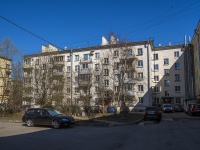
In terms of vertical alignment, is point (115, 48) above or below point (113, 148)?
above

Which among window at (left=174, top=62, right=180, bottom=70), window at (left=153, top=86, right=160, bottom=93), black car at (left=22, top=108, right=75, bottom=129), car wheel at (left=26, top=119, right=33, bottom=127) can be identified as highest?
window at (left=174, top=62, right=180, bottom=70)

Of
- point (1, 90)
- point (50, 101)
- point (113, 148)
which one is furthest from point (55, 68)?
point (113, 148)

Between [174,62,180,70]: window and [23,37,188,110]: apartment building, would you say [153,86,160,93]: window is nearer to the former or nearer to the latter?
[23,37,188,110]: apartment building

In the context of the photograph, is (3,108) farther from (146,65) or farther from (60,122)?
(146,65)

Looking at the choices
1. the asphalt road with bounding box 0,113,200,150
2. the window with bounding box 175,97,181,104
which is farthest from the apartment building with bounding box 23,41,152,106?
the asphalt road with bounding box 0,113,200,150

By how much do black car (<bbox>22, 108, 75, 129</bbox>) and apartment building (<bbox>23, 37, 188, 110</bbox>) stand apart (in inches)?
469

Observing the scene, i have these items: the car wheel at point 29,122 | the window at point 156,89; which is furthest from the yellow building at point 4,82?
the window at point 156,89

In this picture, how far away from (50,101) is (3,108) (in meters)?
6.93

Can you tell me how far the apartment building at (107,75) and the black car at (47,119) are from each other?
11.9 m

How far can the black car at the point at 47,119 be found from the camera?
1769 cm

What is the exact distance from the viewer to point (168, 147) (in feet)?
31.1

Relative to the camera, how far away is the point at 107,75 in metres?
53.4

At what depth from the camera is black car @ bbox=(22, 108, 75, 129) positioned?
58.0ft

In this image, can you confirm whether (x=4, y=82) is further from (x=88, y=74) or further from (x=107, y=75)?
(x=107, y=75)
